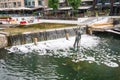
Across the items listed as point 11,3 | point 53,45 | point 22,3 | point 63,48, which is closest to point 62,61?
point 63,48

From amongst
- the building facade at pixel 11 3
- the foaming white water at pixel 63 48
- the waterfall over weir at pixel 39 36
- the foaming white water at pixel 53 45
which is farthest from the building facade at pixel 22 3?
the foaming white water at pixel 53 45

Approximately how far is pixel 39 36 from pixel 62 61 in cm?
1892

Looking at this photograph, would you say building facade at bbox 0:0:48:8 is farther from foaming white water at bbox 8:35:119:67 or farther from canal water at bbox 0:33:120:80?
canal water at bbox 0:33:120:80

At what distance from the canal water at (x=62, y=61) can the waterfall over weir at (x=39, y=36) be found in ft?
5.47

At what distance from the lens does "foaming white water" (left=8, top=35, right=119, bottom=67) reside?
49562 millimetres

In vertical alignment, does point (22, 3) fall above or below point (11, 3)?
above

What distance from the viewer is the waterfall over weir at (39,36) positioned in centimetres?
6197

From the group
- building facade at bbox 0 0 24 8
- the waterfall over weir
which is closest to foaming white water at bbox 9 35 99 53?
the waterfall over weir

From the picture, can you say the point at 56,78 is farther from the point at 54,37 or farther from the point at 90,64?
the point at 54,37

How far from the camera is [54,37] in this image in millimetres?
68312

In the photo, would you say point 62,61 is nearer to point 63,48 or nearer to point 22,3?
point 63,48

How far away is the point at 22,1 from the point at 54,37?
79282mm

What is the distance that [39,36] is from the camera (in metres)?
66.1

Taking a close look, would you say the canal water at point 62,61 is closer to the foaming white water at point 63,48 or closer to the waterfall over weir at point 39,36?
the foaming white water at point 63,48
